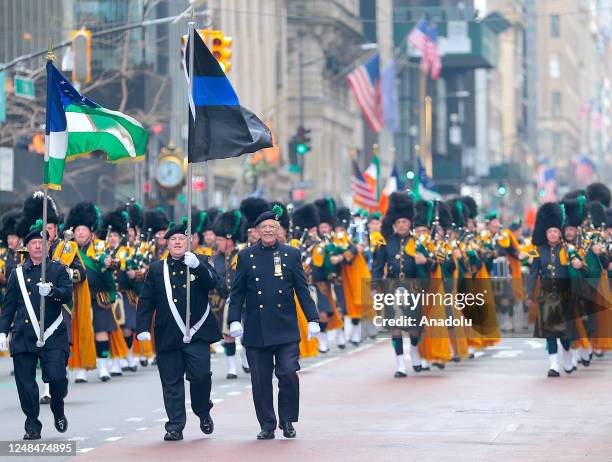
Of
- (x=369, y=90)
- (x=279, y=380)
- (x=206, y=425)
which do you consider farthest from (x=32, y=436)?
(x=369, y=90)

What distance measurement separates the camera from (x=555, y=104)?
180000 mm

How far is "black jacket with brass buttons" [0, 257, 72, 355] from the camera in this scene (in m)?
14.7

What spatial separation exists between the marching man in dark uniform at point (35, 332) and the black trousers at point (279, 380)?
1.49m

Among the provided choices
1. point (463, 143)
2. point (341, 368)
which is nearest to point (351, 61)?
point (463, 143)

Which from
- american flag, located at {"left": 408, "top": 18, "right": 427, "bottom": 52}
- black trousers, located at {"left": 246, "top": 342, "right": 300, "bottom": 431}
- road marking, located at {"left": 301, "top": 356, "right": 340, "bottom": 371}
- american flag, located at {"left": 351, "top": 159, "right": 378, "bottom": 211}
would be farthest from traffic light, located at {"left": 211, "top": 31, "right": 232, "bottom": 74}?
american flag, located at {"left": 408, "top": 18, "right": 427, "bottom": 52}

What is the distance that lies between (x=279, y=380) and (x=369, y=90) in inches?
1573

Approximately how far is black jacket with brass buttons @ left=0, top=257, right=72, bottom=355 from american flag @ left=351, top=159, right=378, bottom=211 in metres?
27.1

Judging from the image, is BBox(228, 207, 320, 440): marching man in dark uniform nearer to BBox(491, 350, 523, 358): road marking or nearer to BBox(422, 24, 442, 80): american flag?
BBox(491, 350, 523, 358): road marking

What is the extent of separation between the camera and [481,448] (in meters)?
13.6

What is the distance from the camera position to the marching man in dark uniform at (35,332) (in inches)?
571

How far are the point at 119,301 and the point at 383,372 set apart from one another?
10.5 feet

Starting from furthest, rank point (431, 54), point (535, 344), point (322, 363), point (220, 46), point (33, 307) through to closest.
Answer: point (431, 54) → point (220, 46) → point (535, 344) → point (322, 363) → point (33, 307)

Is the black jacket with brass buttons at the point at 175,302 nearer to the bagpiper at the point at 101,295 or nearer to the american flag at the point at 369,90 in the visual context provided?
the bagpiper at the point at 101,295

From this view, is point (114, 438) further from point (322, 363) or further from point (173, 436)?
point (322, 363)
